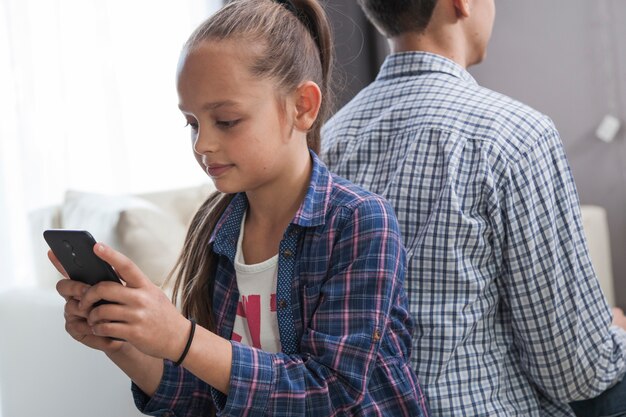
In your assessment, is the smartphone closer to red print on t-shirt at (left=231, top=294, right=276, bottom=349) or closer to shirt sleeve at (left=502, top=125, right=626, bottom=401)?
red print on t-shirt at (left=231, top=294, right=276, bottom=349)

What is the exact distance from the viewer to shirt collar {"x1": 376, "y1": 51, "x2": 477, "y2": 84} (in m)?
1.43

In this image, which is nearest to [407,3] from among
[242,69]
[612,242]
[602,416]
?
[242,69]

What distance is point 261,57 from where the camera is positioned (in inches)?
43.3

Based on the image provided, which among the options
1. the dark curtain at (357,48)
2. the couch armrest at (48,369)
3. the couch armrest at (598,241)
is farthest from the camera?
the dark curtain at (357,48)

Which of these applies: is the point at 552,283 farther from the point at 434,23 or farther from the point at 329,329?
the point at 434,23

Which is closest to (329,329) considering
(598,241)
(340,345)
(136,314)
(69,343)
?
(340,345)

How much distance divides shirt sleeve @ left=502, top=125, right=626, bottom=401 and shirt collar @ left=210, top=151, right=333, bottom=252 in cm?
28

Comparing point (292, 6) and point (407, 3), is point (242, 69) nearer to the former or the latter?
point (292, 6)

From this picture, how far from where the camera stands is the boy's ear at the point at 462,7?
56.9 inches

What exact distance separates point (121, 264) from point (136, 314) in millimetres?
56

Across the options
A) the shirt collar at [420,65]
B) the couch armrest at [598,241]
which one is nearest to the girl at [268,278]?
the shirt collar at [420,65]

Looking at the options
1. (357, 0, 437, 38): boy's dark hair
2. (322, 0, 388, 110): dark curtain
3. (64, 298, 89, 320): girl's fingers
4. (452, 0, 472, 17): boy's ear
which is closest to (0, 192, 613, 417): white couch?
(64, 298, 89, 320): girl's fingers

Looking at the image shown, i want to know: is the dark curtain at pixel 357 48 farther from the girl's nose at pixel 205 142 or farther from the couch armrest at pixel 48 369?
the girl's nose at pixel 205 142

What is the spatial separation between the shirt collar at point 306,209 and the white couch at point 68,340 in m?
0.52
